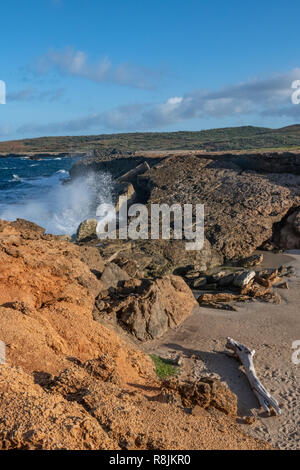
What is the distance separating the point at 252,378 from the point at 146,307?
305 cm

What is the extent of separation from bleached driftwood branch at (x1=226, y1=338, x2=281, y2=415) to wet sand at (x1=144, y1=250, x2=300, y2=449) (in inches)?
5.1

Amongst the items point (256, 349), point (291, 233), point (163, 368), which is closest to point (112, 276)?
point (163, 368)

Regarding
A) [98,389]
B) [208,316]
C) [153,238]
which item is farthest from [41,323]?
[153,238]

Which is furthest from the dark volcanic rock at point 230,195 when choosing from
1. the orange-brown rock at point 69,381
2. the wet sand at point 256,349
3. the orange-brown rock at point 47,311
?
the orange-brown rock at point 69,381

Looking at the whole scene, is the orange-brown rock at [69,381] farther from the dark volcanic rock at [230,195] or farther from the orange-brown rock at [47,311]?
the dark volcanic rock at [230,195]

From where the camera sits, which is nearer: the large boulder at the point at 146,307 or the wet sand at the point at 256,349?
the wet sand at the point at 256,349

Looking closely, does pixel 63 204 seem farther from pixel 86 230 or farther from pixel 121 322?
pixel 121 322

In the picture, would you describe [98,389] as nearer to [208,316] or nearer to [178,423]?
[178,423]

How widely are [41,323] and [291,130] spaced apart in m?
94.3

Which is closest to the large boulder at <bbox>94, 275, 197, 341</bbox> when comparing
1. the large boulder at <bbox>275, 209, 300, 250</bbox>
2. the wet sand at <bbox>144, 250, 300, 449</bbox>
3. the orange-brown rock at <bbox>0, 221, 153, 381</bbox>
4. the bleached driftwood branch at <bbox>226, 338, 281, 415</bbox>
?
the wet sand at <bbox>144, 250, 300, 449</bbox>

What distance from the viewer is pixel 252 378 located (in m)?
7.25

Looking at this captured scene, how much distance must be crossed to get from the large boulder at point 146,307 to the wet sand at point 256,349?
25 cm

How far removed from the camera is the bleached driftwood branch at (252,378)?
261 inches

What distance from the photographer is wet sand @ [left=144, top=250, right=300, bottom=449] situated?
6391 mm
